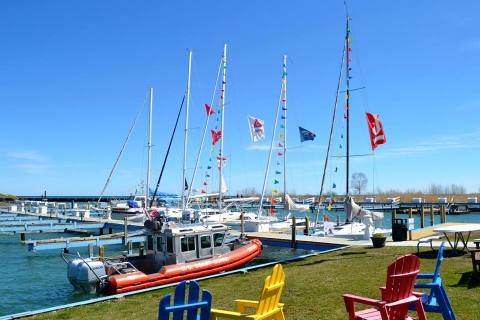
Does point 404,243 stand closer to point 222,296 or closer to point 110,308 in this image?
point 222,296

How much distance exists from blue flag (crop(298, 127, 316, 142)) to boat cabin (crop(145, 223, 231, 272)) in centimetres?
1720

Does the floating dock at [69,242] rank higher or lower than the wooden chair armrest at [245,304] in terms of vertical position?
lower

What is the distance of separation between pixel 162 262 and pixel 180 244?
1.05 metres

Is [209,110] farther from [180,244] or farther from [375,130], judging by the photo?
[180,244]

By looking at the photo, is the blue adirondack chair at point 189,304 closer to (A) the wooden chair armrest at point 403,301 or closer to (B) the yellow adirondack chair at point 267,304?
(B) the yellow adirondack chair at point 267,304

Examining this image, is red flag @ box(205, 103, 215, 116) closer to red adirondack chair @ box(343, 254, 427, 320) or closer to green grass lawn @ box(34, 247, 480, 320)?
green grass lawn @ box(34, 247, 480, 320)

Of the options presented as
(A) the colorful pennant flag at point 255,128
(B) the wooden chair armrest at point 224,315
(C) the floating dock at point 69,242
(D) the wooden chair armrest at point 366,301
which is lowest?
(C) the floating dock at point 69,242

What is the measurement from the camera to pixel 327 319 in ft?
25.8

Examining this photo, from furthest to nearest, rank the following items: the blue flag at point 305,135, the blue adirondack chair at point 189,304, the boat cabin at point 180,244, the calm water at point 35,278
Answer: the blue flag at point 305,135 < the boat cabin at point 180,244 < the calm water at point 35,278 < the blue adirondack chair at point 189,304

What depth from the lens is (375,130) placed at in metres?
24.5

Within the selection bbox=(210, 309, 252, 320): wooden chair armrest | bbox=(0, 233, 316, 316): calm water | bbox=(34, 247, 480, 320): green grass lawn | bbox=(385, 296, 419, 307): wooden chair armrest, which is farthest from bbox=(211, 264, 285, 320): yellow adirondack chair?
bbox=(0, 233, 316, 316): calm water

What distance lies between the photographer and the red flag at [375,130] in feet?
80.2

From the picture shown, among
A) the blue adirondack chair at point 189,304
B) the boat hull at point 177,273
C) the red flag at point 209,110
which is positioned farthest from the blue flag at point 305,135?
the blue adirondack chair at point 189,304

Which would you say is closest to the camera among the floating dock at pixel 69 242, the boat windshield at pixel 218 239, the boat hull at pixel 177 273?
the boat hull at pixel 177 273
